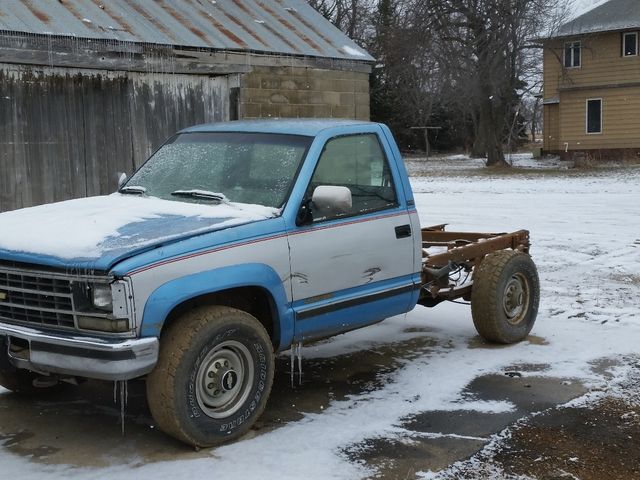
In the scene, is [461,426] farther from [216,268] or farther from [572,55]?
[572,55]

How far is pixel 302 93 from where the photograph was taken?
12.5 meters

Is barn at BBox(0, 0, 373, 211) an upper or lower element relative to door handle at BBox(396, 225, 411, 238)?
upper

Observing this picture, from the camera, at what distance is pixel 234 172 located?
5.87 meters

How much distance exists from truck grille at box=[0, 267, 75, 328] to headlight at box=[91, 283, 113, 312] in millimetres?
172

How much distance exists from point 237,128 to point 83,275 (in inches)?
83.1

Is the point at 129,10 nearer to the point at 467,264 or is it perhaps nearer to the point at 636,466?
the point at 467,264

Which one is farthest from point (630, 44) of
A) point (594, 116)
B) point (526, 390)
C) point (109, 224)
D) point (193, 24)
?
point (109, 224)

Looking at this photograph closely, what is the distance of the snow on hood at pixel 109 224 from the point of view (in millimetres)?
4695

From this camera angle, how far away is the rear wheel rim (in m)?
7.30

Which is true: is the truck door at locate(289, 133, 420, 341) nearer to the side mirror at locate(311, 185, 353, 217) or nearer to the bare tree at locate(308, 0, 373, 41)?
the side mirror at locate(311, 185, 353, 217)

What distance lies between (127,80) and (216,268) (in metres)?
6.71

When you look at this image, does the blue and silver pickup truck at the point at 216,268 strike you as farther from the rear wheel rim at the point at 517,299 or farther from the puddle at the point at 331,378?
the puddle at the point at 331,378

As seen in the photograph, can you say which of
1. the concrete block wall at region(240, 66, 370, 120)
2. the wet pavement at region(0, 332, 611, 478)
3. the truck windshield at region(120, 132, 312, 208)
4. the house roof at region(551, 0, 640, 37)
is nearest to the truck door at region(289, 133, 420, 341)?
the truck windshield at region(120, 132, 312, 208)

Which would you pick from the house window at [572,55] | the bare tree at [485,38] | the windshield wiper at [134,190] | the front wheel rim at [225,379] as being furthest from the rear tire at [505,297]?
the house window at [572,55]
